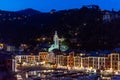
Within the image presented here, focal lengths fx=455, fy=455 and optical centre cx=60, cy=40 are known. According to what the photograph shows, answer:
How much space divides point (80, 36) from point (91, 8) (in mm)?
8548

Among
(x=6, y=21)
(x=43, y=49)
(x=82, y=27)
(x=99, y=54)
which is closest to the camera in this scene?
(x=99, y=54)

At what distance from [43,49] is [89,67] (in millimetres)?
12530

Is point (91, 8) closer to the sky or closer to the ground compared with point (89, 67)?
closer to the sky

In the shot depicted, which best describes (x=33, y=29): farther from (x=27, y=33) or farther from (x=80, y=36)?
(x=80, y=36)

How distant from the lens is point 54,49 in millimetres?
45344

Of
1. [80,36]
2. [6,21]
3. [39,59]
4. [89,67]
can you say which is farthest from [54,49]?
[6,21]

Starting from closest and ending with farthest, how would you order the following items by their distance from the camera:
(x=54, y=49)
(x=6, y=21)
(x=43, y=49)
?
(x=54, y=49)
(x=43, y=49)
(x=6, y=21)

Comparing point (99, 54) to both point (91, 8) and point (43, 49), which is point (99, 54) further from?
point (91, 8)

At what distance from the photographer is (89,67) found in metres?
37.1

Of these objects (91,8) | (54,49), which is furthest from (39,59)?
(91,8)

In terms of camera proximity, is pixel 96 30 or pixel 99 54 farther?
pixel 96 30

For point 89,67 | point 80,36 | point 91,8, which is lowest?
point 89,67

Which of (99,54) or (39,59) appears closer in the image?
(99,54)

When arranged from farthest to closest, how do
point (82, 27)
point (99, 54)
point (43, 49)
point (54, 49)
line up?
point (82, 27), point (43, 49), point (54, 49), point (99, 54)
